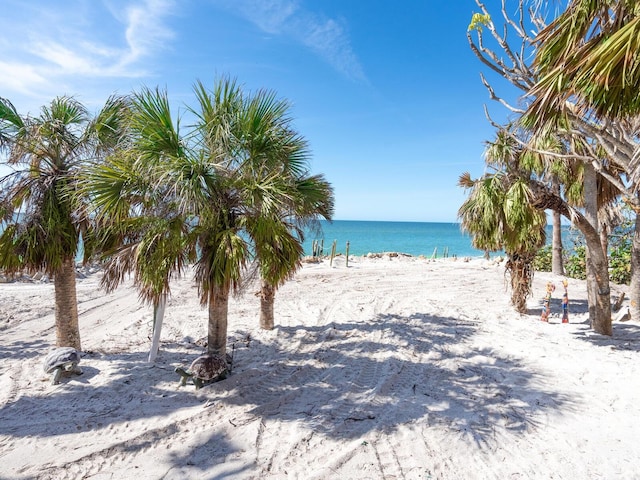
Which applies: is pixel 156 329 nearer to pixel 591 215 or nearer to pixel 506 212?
pixel 506 212

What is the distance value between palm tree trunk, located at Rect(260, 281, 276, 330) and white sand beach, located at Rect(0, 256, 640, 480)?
327mm

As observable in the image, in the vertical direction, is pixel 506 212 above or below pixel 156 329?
above

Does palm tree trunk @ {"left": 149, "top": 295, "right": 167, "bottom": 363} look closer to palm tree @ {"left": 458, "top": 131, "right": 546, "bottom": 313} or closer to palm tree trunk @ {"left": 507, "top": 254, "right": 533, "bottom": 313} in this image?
palm tree @ {"left": 458, "top": 131, "right": 546, "bottom": 313}

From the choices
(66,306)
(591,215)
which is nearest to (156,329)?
(66,306)

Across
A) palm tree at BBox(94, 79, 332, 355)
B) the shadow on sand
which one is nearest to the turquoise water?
palm tree at BBox(94, 79, 332, 355)

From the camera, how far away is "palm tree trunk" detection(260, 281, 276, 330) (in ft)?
24.8

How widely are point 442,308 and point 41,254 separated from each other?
9384 mm

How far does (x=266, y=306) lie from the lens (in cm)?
767

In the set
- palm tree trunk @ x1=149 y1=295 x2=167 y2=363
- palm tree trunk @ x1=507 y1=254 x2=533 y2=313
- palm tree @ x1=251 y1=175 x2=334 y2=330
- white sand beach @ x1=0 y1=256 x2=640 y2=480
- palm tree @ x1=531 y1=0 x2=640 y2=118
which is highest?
palm tree @ x1=531 y1=0 x2=640 y2=118

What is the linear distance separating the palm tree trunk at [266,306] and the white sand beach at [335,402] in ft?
1.07

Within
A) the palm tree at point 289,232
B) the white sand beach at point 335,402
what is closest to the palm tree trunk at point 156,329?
the white sand beach at point 335,402

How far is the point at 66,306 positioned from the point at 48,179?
89.4 inches

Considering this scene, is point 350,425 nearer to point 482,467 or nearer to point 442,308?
point 482,467

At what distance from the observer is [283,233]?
4.68 metres
